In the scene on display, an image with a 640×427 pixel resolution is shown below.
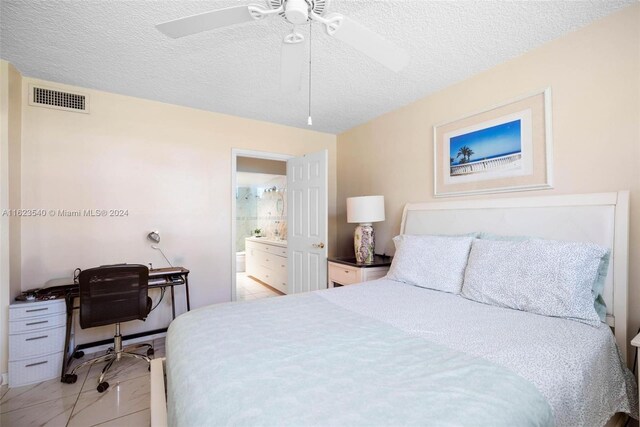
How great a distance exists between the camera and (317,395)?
0.81 metres

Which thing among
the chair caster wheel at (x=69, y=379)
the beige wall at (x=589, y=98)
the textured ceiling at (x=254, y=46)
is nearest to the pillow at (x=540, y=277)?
the beige wall at (x=589, y=98)

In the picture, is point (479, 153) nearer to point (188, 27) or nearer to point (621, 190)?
point (621, 190)

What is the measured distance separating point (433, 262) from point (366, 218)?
39.4 inches

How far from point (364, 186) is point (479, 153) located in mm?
1513

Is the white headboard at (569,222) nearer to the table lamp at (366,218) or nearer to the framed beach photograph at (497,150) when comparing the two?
the framed beach photograph at (497,150)

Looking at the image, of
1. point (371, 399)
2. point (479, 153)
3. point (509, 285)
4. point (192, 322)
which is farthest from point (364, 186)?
point (371, 399)

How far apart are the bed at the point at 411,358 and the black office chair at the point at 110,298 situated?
1.03 meters

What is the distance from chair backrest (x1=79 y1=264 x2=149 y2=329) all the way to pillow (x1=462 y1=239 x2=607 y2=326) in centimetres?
249

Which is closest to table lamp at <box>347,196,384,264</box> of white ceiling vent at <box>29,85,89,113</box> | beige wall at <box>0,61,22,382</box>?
white ceiling vent at <box>29,85,89,113</box>

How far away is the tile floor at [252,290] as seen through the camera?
4727 millimetres

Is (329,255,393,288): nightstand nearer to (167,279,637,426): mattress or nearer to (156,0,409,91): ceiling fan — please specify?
(167,279,637,426): mattress

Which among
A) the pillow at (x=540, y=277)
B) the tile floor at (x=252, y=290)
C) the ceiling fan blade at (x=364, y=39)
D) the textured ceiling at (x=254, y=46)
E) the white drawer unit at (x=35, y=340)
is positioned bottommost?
the tile floor at (x=252, y=290)

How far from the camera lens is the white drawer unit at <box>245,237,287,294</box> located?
4.72 meters

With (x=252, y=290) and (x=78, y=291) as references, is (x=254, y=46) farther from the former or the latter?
(x=252, y=290)
